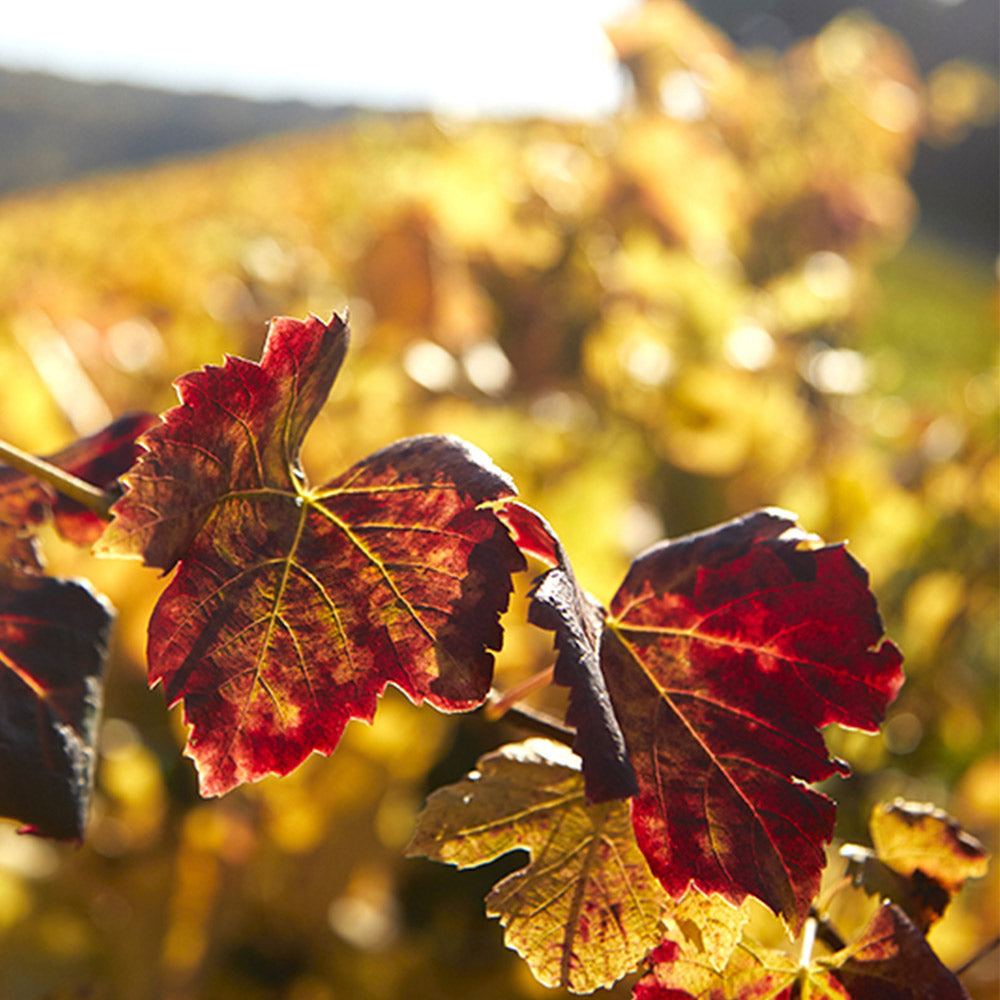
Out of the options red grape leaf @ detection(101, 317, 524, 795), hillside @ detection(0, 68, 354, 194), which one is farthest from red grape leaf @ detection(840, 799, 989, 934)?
hillside @ detection(0, 68, 354, 194)

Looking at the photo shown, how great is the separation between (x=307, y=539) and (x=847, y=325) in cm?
274

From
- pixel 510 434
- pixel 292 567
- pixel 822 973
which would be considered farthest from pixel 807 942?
pixel 510 434

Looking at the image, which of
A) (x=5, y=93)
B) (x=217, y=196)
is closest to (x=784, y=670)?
(x=217, y=196)

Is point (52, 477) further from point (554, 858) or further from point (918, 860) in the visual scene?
point (918, 860)

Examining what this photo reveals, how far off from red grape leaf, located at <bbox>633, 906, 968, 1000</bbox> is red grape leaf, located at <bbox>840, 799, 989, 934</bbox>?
0.07 metres

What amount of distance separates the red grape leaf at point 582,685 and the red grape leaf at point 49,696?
0.65 ft

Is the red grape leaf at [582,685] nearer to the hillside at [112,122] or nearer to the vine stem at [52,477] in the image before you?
the vine stem at [52,477]

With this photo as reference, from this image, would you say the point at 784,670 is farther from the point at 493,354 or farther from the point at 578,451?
the point at 493,354

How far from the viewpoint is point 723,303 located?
1.78 metres

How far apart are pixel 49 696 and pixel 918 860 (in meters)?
0.36

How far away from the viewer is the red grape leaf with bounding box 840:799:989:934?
1.35 feet

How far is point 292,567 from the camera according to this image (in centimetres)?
33

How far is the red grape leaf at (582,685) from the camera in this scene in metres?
0.27

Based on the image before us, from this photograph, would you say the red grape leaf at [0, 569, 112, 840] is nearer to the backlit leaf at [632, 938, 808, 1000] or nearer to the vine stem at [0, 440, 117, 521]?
the vine stem at [0, 440, 117, 521]
